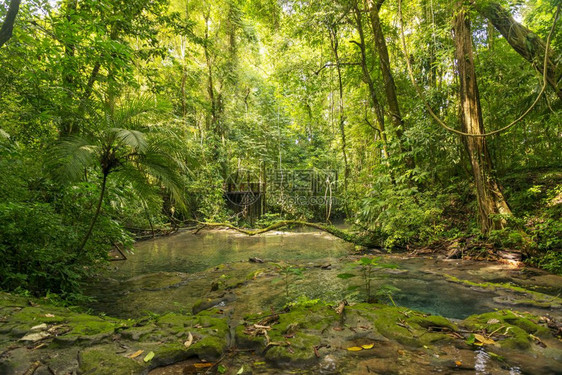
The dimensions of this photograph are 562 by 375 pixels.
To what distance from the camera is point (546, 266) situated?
5082 millimetres

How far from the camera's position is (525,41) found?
6176 mm

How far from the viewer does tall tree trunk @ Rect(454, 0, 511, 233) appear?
20.9ft

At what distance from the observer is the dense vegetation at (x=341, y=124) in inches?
174

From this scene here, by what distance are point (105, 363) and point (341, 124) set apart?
851 centimetres

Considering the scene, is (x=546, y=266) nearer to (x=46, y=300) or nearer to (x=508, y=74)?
(x=508, y=74)

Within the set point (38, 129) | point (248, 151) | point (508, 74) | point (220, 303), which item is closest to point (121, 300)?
point (220, 303)

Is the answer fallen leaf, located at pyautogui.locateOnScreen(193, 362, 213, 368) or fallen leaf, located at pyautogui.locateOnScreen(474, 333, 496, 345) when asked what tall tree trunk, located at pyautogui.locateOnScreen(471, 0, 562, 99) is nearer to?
fallen leaf, located at pyautogui.locateOnScreen(474, 333, 496, 345)

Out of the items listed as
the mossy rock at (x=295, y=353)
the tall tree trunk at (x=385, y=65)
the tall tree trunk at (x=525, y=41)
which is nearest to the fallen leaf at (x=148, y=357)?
the mossy rock at (x=295, y=353)

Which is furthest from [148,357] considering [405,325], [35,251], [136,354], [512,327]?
[35,251]

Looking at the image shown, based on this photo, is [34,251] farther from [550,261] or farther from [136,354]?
[550,261]

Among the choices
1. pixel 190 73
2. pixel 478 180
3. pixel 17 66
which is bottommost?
pixel 478 180

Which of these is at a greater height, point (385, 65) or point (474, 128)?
point (385, 65)

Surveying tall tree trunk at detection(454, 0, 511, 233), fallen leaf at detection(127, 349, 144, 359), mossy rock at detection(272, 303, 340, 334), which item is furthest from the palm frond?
tall tree trunk at detection(454, 0, 511, 233)

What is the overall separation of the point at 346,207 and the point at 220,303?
6.83m
